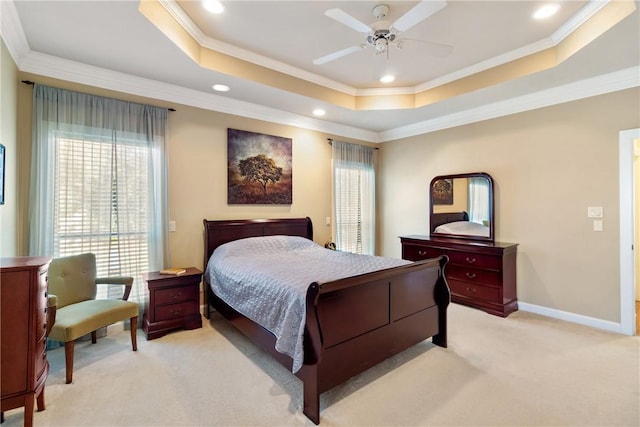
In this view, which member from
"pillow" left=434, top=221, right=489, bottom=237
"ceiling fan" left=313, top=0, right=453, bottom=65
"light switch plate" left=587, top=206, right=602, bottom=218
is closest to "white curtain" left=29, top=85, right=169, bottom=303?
"ceiling fan" left=313, top=0, right=453, bottom=65

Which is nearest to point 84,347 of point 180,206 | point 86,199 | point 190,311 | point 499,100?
point 190,311

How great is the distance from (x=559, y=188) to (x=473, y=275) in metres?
1.49

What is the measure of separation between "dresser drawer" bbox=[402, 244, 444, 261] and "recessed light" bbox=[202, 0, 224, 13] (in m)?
3.95

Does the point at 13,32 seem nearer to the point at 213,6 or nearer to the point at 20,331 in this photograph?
the point at 213,6

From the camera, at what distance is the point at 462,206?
4.55 metres

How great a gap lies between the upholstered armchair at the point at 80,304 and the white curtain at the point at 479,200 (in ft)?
14.6

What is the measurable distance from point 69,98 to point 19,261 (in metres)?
1.98

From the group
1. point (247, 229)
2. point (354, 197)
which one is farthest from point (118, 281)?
point (354, 197)

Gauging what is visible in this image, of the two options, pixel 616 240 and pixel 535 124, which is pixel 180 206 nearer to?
pixel 535 124

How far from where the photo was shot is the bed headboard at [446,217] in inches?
178

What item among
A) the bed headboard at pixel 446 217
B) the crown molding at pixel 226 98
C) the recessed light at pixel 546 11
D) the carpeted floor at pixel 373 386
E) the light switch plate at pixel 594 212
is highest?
the recessed light at pixel 546 11

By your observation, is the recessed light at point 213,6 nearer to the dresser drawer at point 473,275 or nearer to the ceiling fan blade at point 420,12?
the ceiling fan blade at point 420,12

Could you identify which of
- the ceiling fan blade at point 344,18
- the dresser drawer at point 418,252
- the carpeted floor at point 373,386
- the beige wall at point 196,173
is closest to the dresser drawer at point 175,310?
the carpeted floor at point 373,386

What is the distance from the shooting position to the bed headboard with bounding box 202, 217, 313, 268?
3.79 meters
